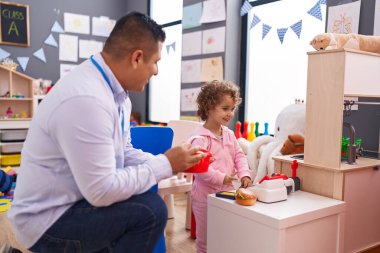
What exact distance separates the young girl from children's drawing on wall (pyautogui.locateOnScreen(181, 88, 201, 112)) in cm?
154

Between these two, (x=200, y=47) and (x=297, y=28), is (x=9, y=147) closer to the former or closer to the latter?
(x=200, y=47)

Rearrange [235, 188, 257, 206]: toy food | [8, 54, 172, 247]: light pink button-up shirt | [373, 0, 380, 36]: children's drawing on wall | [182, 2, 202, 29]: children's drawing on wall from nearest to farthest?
[8, 54, 172, 247]: light pink button-up shirt < [235, 188, 257, 206]: toy food < [373, 0, 380, 36]: children's drawing on wall < [182, 2, 202, 29]: children's drawing on wall

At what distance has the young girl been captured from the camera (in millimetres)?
1662

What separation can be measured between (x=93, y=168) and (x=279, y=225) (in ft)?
2.12

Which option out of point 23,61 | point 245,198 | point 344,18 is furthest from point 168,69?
point 245,198

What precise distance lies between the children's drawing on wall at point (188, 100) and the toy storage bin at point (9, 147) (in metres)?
1.71

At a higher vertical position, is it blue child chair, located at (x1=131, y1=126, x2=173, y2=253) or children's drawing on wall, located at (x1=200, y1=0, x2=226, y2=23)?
children's drawing on wall, located at (x1=200, y1=0, x2=226, y2=23)

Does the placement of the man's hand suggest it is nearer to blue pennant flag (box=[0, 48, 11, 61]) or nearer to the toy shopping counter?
the toy shopping counter

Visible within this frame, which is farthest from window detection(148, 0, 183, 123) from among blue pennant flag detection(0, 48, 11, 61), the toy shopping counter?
the toy shopping counter

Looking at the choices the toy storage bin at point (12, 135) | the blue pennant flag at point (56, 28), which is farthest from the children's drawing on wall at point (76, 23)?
the toy storage bin at point (12, 135)

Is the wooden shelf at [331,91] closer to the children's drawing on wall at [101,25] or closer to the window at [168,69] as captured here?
the window at [168,69]

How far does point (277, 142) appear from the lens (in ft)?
7.02

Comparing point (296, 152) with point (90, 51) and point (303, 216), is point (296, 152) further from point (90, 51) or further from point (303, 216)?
point (90, 51)

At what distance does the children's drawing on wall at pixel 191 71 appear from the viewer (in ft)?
10.7
